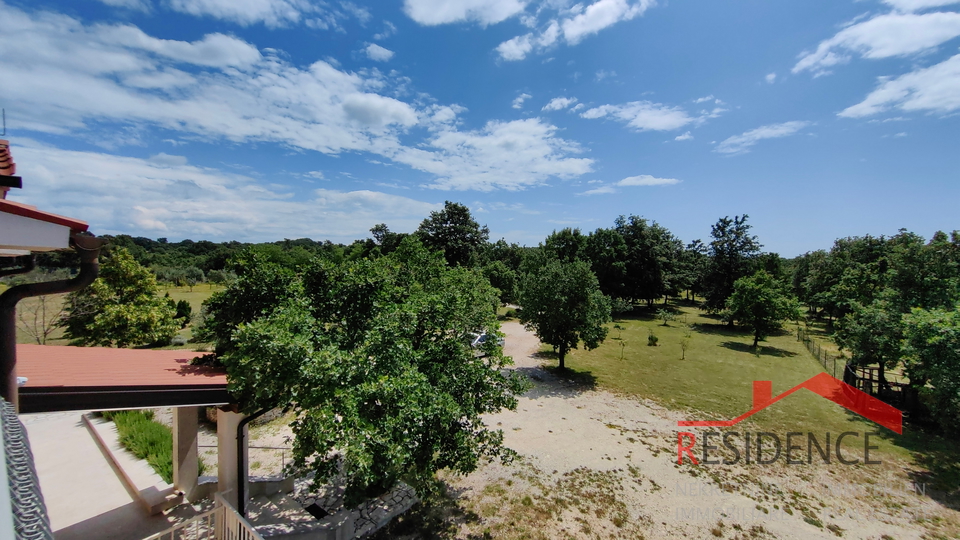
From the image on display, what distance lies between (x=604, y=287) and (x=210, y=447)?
37230mm

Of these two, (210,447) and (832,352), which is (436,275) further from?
(832,352)

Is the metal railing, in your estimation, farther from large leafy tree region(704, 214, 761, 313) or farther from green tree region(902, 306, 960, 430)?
large leafy tree region(704, 214, 761, 313)

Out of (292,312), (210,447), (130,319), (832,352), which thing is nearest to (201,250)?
(130,319)

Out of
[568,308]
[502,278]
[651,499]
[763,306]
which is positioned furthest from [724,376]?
[502,278]

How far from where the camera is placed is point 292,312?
6.33 metres

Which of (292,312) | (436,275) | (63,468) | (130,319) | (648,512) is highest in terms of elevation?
(436,275)

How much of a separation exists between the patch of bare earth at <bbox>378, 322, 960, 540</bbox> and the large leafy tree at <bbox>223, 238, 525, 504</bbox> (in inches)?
91.9

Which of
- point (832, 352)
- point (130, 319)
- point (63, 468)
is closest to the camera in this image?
point (63, 468)

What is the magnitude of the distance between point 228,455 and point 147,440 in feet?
13.9

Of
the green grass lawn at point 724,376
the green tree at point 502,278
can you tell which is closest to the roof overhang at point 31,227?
the green grass lawn at point 724,376

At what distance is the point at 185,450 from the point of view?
7953 millimetres

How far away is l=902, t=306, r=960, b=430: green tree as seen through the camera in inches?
417

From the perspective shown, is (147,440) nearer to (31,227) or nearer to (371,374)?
A: (371,374)

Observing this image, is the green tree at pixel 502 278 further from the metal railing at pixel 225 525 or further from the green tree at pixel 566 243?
the metal railing at pixel 225 525
